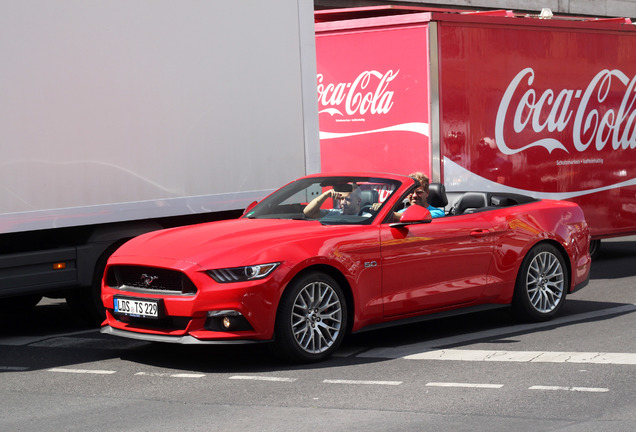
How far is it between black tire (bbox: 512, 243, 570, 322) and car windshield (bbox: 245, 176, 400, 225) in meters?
1.57

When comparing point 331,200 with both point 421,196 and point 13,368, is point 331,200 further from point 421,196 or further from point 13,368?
point 13,368

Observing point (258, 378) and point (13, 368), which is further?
point (13, 368)

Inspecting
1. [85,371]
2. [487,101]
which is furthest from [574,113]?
[85,371]

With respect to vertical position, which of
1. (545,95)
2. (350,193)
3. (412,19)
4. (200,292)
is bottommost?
(200,292)

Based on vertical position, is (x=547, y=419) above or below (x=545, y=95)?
below

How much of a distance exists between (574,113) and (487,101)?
167 cm

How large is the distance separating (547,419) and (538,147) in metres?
7.84

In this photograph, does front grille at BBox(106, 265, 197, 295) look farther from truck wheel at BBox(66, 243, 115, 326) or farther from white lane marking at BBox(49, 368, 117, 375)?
truck wheel at BBox(66, 243, 115, 326)

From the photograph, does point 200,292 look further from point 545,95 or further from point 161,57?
point 545,95

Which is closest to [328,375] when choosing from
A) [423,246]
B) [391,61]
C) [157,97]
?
[423,246]

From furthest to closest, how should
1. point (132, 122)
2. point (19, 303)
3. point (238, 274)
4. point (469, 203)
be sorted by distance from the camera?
point (19, 303) → point (469, 203) → point (132, 122) → point (238, 274)

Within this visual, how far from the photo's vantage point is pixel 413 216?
331 inches

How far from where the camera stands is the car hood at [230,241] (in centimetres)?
763

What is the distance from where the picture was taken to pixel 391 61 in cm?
1277
